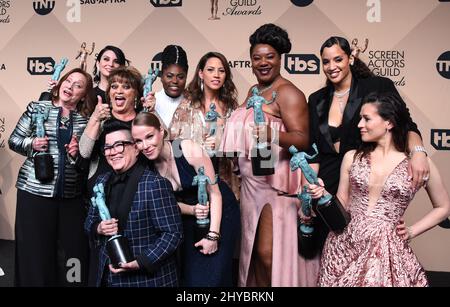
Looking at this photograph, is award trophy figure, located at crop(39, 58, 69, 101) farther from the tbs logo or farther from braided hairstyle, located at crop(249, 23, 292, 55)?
the tbs logo

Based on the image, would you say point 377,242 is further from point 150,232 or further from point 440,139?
point 440,139

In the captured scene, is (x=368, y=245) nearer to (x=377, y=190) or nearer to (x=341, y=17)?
(x=377, y=190)

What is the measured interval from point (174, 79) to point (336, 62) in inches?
38.7

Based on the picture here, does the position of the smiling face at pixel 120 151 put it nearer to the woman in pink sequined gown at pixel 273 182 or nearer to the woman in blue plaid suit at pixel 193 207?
the woman in blue plaid suit at pixel 193 207

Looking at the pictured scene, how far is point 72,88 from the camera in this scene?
292 centimetres

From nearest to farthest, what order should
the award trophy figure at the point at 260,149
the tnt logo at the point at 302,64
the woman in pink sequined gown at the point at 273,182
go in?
the award trophy figure at the point at 260,149 < the woman in pink sequined gown at the point at 273,182 < the tnt logo at the point at 302,64

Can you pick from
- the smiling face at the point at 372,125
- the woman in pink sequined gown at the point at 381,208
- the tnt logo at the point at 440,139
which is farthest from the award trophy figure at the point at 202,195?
the tnt logo at the point at 440,139

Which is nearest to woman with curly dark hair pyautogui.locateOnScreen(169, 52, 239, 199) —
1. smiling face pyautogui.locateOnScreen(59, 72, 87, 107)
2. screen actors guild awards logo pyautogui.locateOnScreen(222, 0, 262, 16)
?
smiling face pyautogui.locateOnScreen(59, 72, 87, 107)

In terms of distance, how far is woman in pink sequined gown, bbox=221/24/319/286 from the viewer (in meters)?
2.67

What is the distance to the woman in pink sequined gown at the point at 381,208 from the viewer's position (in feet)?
7.70

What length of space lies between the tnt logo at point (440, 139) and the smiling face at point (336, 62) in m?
1.72

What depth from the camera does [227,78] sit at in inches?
116

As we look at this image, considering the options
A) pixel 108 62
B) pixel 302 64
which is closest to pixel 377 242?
pixel 108 62

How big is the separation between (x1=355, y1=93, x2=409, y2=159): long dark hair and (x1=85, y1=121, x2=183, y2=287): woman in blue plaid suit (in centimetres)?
98
